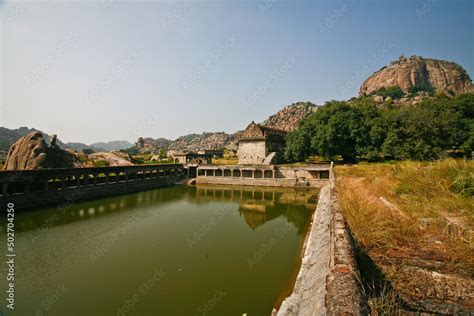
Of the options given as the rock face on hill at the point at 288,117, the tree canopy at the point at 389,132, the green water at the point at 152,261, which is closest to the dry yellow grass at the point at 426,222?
the green water at the point at 152,261

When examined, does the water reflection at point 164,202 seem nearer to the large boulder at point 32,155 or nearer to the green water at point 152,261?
the green water at point 152,261

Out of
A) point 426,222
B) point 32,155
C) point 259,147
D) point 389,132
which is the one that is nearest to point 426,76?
point 389,132

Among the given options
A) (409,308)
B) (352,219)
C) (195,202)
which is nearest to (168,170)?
(195,202)

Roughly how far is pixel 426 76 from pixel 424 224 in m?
156

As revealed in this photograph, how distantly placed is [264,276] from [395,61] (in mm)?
164489

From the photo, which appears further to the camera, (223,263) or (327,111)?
(327,111)

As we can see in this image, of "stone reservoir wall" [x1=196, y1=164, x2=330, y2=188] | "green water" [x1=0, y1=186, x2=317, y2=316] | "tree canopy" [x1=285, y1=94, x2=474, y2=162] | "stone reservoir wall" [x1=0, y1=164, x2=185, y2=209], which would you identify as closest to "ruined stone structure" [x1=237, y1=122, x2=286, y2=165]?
"tree canopy" [x1=285, y1=94, x2=474, y2=162]

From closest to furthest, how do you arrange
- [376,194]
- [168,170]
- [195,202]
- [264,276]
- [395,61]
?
[264,276] → [376,194] → [195,202] → [168,170] → [395,61]

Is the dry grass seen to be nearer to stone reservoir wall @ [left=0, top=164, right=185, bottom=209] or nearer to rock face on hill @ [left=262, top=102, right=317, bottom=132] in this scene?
stone reservoir wall @ [left=0, top=164, right=185, bottom=209]

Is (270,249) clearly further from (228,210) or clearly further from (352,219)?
(228,210)

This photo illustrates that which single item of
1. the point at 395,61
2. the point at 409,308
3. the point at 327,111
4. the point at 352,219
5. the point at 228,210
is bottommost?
the point at 228,210

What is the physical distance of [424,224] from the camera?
5230 mm

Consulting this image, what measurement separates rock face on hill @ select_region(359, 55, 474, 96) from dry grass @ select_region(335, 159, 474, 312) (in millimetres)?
138750

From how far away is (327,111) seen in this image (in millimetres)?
38219
